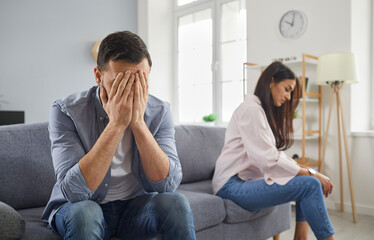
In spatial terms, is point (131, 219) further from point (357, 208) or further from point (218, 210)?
point (357, 208)

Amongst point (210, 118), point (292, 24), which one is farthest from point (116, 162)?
point (210, 118)

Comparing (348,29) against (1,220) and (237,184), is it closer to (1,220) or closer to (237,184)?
(237,184)

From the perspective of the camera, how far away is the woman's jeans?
5.23ft

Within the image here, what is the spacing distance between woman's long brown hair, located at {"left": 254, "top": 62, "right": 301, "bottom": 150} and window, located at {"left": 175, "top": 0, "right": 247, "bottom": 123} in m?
2.53

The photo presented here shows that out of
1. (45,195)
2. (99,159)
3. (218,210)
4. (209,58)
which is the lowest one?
(218,210)

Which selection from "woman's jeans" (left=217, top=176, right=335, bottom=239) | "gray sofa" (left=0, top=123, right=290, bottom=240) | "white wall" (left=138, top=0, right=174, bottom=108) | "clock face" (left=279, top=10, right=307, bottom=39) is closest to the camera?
"gray sofa" (left=0, top=123, right=290, bottom=240)

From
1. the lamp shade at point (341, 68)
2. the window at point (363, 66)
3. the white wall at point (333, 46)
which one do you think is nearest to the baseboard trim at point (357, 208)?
the white wall at point (333, 46)

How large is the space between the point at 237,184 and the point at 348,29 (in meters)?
2.12

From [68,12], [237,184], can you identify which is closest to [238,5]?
[68,12]

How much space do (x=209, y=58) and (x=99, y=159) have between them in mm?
4035

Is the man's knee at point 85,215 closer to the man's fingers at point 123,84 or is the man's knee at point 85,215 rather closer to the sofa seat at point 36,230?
the sofa seat at point 36,230

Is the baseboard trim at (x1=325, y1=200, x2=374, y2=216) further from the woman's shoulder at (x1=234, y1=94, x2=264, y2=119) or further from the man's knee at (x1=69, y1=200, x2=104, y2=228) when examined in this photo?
the man's knee at (x1=69, y1=200, x2=104, y2=228)

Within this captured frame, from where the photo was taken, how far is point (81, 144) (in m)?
1.21

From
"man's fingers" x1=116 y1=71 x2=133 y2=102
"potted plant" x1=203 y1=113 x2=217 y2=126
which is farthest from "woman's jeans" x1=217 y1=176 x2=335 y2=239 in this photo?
"potted plant" x1=203 y1=113 x2=217 y2=126
